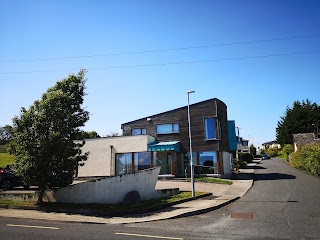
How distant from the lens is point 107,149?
29.6m

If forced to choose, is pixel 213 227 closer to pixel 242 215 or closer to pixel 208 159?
pixel 242 215

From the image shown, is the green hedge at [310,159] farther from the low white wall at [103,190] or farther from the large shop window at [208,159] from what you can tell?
the low white wall at [103,190]

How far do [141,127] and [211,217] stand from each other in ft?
66.8

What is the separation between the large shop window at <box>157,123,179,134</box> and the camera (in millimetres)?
30172

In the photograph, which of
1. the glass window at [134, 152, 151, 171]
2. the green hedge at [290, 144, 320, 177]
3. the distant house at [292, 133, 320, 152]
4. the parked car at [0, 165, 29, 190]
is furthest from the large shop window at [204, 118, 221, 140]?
the distant house at [292, 133, 320, 152]

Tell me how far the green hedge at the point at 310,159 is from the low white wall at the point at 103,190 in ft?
64.1


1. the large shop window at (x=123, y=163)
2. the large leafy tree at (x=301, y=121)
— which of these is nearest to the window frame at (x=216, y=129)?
the large shop window at (x=123, y=163)

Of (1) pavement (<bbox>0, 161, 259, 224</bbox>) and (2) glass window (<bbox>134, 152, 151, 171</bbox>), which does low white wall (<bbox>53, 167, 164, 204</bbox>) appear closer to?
(1) pavement (<bbox>0, 161, 259, 224</bbox>)

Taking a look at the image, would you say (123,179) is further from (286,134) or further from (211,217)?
(286,134)

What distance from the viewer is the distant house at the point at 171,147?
2817 centimetres

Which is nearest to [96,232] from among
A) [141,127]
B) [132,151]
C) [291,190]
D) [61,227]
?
[61,227]

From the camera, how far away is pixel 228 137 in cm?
3325

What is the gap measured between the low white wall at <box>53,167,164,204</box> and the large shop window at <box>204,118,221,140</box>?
44.2 ft

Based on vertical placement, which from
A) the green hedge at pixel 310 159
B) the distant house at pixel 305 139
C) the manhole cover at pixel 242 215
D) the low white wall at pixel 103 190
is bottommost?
the manhole cover at pixel 242 215
